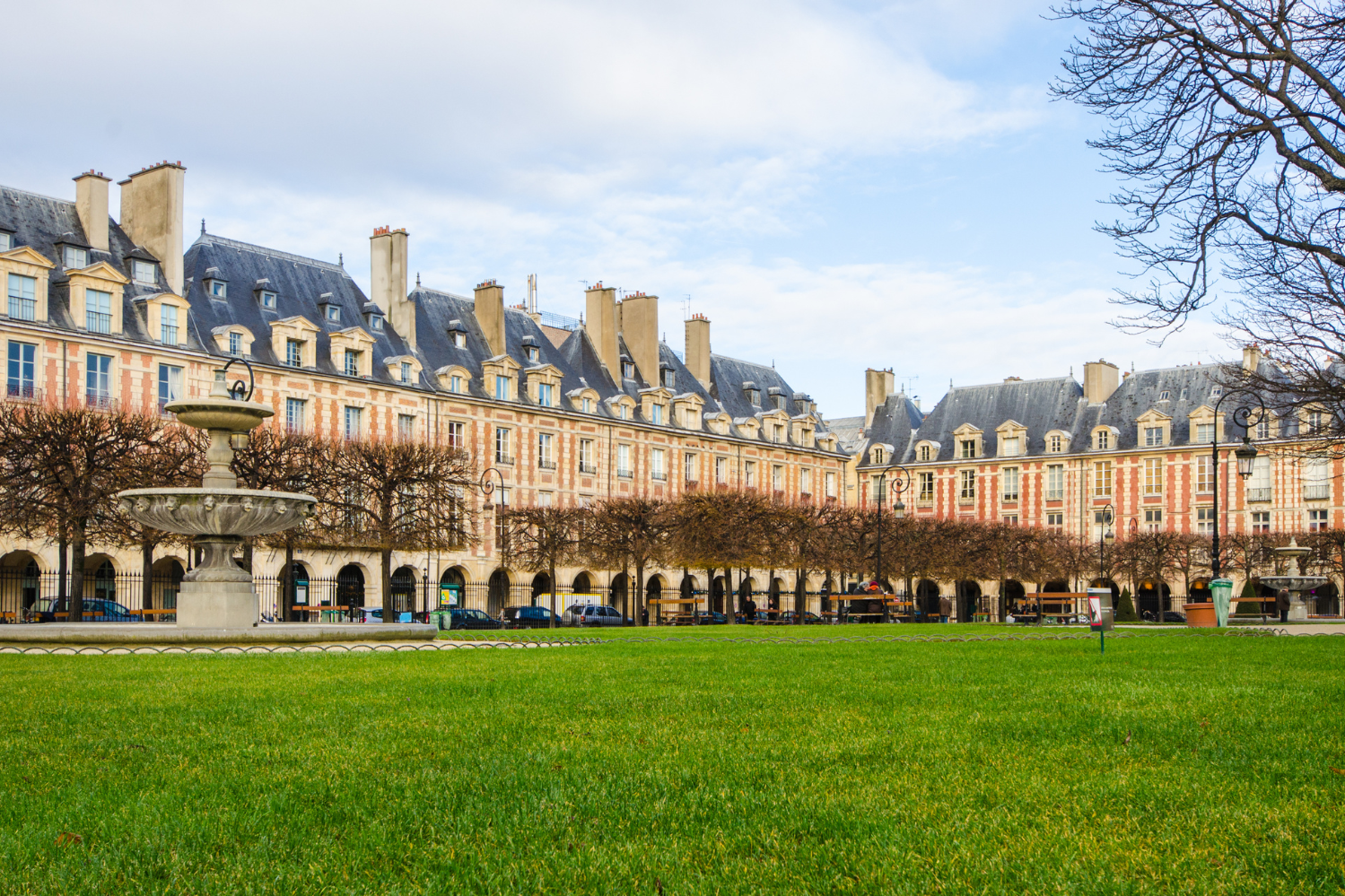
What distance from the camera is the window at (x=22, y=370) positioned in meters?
38.4

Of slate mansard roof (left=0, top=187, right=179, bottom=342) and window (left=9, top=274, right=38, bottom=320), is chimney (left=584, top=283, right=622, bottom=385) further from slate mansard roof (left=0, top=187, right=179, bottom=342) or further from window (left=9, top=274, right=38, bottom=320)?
window (left=9, top=274, right=38, bottom=320)

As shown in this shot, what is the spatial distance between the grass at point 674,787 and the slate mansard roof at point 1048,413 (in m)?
60.0

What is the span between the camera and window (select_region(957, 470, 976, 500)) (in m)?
73.2

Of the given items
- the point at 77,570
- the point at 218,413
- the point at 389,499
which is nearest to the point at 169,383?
the point at 389,499

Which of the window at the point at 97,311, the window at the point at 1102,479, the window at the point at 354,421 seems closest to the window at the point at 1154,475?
the window at the point at 1102,479

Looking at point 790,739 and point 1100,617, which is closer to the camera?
point 790,739

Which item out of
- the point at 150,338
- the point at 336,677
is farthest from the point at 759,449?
the point at 336,677

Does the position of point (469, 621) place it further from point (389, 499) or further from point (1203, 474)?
point (1203, 474)

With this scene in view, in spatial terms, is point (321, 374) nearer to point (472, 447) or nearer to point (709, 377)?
point (472, 447)

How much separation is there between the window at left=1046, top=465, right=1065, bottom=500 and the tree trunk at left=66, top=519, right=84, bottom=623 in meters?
52.4

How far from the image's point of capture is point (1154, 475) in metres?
66.8

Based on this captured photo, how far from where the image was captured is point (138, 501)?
719 inches

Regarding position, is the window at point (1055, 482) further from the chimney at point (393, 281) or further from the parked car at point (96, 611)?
the parked car at point (96, 611)

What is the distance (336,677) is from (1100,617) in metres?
8.83
